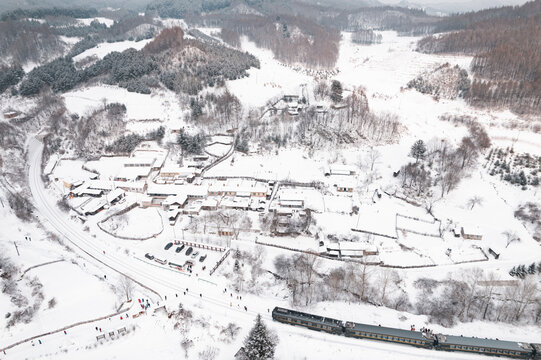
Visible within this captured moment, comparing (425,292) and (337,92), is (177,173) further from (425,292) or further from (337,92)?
(425,292)

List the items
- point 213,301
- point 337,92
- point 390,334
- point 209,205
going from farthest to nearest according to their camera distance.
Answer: point 337,92, point 209,205, point 213,301, point 390,334

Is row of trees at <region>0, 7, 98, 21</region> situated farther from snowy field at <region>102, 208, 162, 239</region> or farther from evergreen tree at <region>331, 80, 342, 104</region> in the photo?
evergreen tree at <region>331, 80, 342, 104</region>

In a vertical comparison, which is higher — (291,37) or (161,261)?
(291,37)

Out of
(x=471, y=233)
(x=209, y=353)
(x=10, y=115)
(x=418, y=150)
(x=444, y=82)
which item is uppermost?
(x=444, y=82)

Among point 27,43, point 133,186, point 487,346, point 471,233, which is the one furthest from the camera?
point 27,43

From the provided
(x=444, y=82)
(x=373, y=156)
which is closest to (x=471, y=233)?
(x=373, y=156)

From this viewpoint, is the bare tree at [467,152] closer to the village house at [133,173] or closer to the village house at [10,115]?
the village house at [133,173]

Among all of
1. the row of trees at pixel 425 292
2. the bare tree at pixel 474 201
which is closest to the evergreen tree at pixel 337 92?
the bare tree at pixel 474 201
